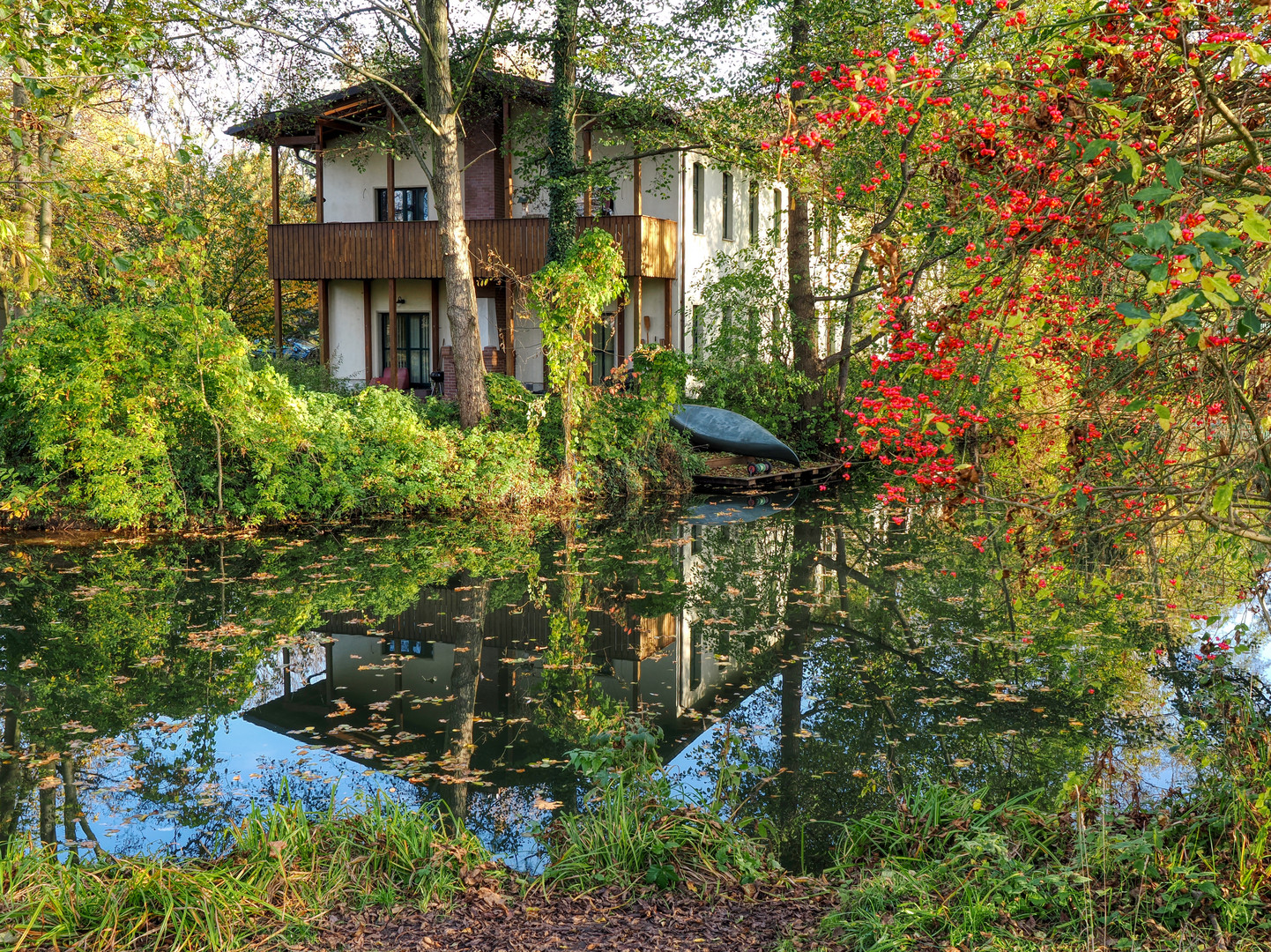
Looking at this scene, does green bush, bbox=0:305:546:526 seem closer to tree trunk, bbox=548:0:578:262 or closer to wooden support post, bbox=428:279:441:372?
tree trunk, bbox=548:0:578:262

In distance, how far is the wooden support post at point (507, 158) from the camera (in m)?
21.7

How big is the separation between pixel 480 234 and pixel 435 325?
3708 mm

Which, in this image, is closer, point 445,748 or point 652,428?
point 445,748

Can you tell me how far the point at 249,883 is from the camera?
13.6ft

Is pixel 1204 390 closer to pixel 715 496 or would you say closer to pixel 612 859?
pixel 612 859

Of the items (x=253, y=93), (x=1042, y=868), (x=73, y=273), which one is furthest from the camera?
(x=73, y=273)

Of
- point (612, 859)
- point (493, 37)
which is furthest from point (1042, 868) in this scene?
point (493, 37)

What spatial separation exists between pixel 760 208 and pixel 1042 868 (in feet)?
88.6

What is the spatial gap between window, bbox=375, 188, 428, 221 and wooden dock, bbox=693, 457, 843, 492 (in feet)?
36.1

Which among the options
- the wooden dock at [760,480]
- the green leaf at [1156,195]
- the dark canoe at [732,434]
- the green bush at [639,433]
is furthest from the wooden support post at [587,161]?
the green leaf at [1156,195]

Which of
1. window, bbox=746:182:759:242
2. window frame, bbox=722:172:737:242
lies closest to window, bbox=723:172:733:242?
window frame, bbox=722:172:737:242

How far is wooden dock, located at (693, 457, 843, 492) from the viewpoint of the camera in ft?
62.2

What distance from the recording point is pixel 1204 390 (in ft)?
15.3

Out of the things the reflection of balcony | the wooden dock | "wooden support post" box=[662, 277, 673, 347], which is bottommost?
the wooden dock
